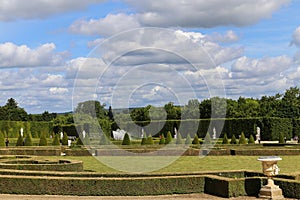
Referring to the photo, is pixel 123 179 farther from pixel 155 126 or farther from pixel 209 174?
pixel 155 126

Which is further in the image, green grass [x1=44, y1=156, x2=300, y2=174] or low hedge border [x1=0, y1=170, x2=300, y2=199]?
green grass [x1=44, y1=156, x2=300, y2=174]

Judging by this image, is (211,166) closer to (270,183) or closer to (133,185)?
(133,185)

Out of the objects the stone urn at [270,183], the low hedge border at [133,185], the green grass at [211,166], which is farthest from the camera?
the green grass at [211,166]

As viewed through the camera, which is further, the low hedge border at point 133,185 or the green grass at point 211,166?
the green grass at point 211,166

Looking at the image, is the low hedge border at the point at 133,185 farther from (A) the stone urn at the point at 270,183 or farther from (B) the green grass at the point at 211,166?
(B) the green grass at the point at 211,166

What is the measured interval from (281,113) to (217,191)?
199 feet

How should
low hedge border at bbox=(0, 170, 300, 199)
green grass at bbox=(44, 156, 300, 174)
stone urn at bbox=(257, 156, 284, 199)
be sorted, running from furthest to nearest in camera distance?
green grass at bbox=(44, 156, 300, 174)
low hedge border at bbox=(0, 170, 300, 199)
stone urn at bbox=(257, 156, 284, 199)

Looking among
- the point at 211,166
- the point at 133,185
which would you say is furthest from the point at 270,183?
the point at 211,166

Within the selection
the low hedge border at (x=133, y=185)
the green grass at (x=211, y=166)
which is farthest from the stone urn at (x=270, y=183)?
the green grass at (x=211, y=166)

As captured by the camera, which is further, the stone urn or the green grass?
the green grass

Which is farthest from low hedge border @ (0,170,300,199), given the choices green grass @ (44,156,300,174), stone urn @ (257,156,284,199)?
green grass @ (44,156,300,174)

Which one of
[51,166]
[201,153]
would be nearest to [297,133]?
[201,153]

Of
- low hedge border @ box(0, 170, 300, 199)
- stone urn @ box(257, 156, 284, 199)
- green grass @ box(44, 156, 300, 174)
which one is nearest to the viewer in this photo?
stone urn @ box(257, 156, 284, 199)

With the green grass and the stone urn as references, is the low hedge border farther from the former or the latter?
the green grass
